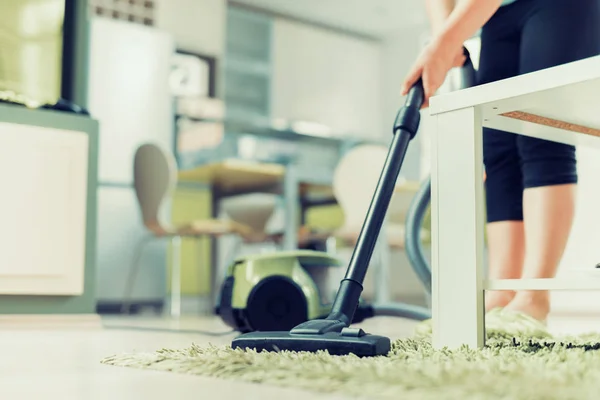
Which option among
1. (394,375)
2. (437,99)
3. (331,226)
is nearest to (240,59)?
(331,226)

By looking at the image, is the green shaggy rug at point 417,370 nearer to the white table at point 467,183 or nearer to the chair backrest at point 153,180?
the white table at point 467,183

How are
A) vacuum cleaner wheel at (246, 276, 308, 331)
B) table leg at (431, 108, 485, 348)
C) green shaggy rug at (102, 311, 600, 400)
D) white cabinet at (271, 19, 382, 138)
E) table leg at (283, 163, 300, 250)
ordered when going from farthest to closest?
white cabinet at (271, 19, 382, 138) → table leg at (283, 163, 300, 250) → vacuum cleaner wheel at (246, 276, 308, 331) → table leg at (431, 108, 485, 348) → green shaggy rug at (102, 311, 600, 400)

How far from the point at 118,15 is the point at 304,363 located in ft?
16.0

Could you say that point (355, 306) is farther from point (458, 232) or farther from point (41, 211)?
point (41, 211)

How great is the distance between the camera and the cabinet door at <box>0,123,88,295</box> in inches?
92.5

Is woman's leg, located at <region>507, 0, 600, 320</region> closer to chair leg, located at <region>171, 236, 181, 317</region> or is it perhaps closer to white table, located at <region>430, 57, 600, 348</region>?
white table, located at <region>430, 57, 600, 348</region>

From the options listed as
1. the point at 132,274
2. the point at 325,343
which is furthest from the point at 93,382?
the point at 132,274

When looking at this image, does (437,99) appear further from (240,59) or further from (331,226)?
(240,59)

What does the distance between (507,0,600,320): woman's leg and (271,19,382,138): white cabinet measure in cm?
551

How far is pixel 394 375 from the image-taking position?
0.77 meters

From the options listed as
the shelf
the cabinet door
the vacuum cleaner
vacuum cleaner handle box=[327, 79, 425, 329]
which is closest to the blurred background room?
the cabinet door

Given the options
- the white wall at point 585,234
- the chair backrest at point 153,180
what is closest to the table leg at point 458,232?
the white wall at point 585,234

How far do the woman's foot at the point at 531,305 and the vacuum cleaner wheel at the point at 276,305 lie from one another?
0.44 meters

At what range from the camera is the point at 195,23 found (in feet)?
20.1
